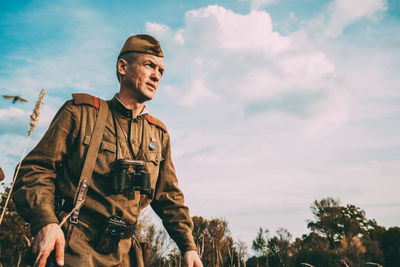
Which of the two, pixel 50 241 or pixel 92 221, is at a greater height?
pixel 92 221

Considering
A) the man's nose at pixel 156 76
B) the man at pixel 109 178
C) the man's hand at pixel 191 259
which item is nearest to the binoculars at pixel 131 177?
the man at pixel 109 178

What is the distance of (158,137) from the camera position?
2.67 meters

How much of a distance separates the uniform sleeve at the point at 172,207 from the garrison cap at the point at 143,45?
887mm

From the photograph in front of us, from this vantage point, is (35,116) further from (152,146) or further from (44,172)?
(152,146)

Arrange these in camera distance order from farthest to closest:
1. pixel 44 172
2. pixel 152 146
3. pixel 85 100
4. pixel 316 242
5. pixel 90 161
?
pixel 316 242 < pixel 152 146 < pixel 85 100 < pixel 90 161 < pixel 44 172

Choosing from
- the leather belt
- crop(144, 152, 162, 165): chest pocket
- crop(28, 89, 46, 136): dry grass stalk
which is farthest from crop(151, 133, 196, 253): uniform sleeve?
crop(28, 89, 46, 136): dry grass stalk

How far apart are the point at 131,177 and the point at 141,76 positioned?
0.89 m

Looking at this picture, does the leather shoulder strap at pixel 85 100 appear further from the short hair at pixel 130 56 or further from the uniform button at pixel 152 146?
the uniform button at pixel 152 146

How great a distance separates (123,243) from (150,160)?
67 centimetres

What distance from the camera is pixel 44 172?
185 cm

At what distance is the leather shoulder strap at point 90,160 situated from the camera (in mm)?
1832

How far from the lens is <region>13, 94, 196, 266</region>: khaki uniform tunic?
5.71 ft

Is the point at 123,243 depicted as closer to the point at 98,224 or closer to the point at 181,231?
the point at 98,224

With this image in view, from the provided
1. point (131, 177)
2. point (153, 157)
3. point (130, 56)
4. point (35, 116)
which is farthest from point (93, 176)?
point (130, 56)
